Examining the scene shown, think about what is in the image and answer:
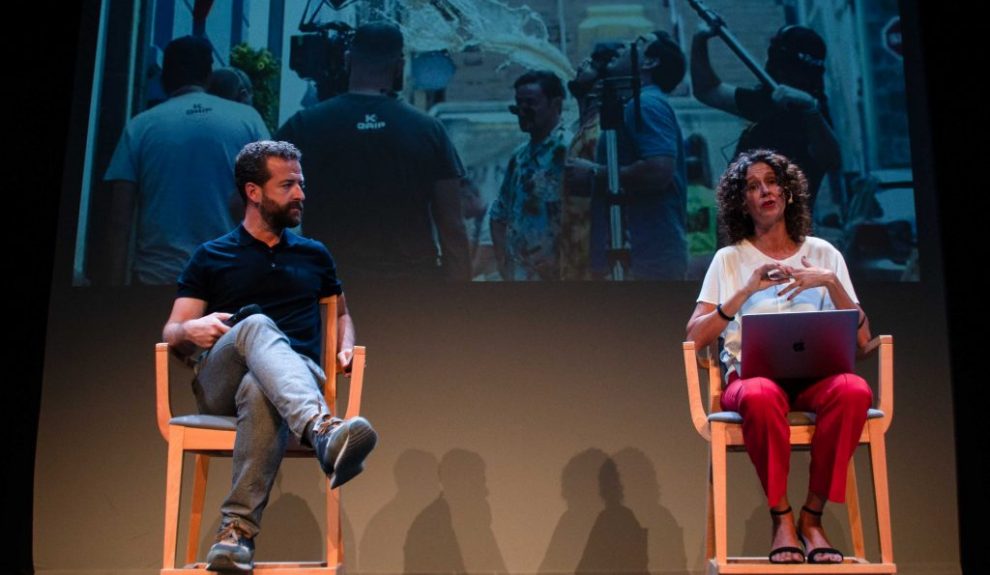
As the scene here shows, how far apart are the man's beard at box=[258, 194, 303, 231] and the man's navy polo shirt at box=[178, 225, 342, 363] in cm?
6

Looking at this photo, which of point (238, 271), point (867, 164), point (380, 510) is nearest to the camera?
point (238, 271)

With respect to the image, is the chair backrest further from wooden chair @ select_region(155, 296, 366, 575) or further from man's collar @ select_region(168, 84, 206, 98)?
man's collar @ select_region(168, 84, 206, 98)

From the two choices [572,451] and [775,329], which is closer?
[775,329]

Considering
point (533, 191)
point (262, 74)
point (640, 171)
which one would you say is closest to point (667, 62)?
point (640, 171)

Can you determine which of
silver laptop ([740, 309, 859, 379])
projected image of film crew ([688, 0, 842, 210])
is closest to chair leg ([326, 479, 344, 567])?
silver laptop ([740, 309, 859, 379])

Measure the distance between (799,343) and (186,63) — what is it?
7.44ft

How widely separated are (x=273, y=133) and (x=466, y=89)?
2.22ft

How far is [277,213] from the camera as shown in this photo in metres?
2.43

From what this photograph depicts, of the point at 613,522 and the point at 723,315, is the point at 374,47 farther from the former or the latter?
the point at 613,522

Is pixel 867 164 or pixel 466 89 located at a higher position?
pixel 466 89

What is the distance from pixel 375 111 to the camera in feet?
10.4

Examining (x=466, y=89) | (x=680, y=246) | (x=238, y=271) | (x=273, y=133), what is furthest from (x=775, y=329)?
(x=273, y=133)

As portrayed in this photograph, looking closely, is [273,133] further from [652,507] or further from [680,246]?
[652,507]

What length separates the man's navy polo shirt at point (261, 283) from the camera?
2359mm
